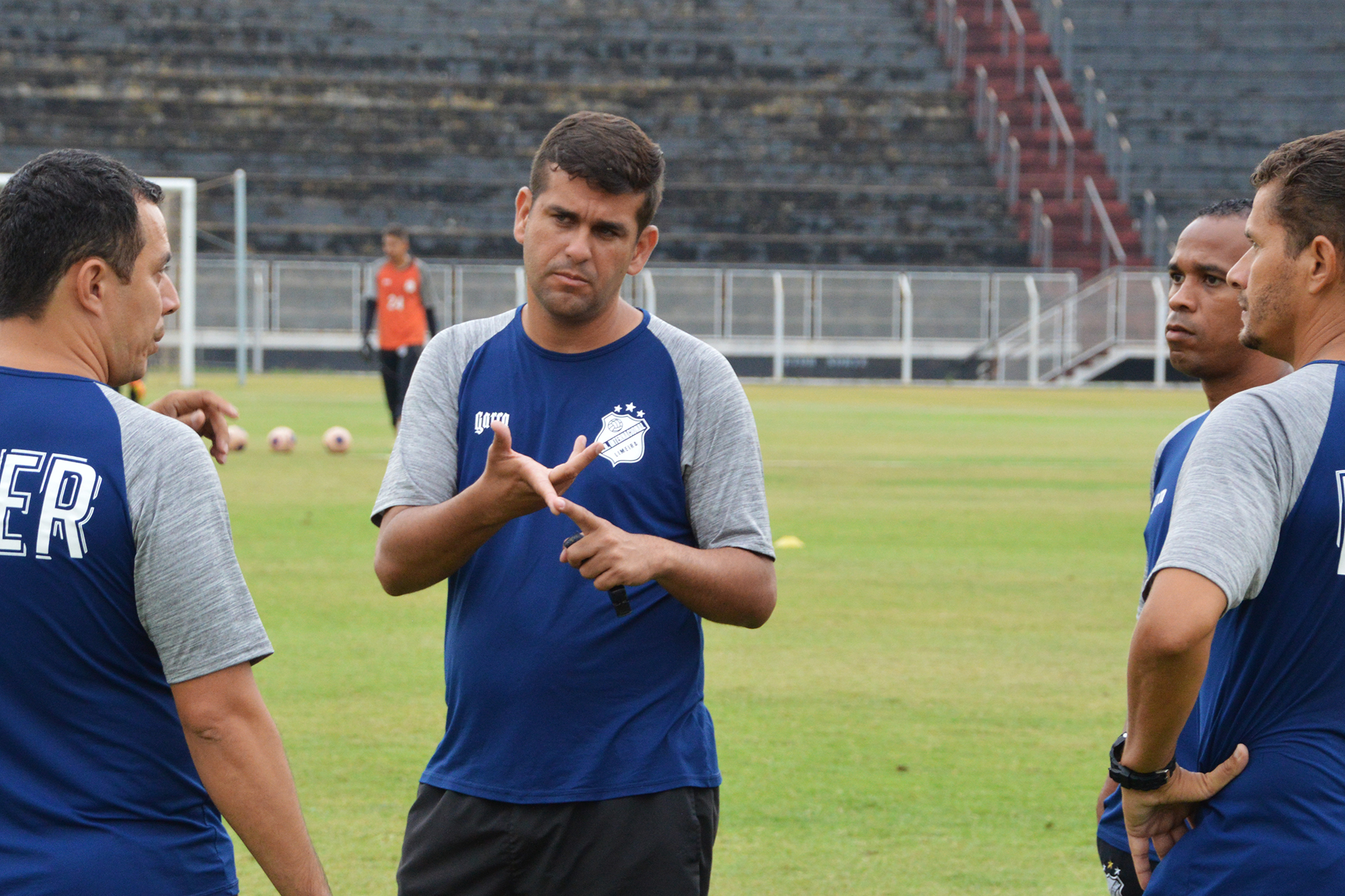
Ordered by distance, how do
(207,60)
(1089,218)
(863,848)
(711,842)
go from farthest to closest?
(207,60)
(1089,218)
(863,848)
(711,842)

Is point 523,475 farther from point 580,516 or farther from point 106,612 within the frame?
point 106,612

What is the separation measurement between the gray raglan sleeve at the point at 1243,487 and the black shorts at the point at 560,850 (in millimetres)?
1027

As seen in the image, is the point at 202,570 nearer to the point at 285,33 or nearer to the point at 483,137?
the point at 483,137

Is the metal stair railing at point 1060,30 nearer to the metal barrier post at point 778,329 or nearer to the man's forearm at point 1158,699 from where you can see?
the metal barrier post at point 778,329

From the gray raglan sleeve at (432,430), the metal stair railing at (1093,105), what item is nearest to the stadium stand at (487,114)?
the metal stair railing at (1093,105)

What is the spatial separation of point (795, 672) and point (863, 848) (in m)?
2.26

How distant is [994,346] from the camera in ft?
111

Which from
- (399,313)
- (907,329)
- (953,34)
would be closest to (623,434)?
(399,313)

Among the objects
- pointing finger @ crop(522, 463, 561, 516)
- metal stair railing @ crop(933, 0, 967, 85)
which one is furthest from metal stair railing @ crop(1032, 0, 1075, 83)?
pointing finger @ crop(522, 463, 561, 516)

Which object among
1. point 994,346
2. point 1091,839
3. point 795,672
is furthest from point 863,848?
point 994,346

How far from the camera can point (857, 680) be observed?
6.69 metres

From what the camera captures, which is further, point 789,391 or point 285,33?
point 285,33

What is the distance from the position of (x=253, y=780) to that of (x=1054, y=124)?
4005 centimetres

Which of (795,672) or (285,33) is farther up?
(285,33)
